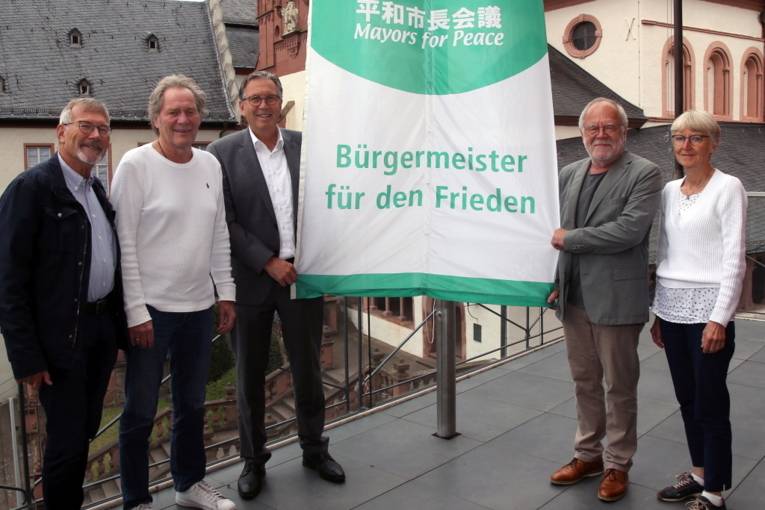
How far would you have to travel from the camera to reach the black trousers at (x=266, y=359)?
337 cm

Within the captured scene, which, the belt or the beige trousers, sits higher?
the belt

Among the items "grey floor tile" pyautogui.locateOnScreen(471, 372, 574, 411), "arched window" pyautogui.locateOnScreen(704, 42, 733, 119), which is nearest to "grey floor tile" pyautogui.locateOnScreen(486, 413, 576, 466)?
"grey floor tile" pyautogui.locateOnScreen(471, 372, 574, 411)

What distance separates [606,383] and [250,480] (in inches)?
65.3

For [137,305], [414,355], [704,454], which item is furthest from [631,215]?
[414,355]

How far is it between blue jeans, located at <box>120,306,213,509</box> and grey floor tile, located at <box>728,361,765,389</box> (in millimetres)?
3958

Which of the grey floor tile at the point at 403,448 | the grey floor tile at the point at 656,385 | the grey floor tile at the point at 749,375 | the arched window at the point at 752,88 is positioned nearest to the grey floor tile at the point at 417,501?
the grey floor tile at the point at 403,448

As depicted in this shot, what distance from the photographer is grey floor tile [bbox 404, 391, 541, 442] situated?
14.1 feet

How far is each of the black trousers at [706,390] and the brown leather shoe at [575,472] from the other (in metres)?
0.52

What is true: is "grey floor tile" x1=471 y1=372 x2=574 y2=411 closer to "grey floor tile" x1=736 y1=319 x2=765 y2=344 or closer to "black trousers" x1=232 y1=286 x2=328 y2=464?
"black trousers" x1=232 y1=286 x2=328 y2=464

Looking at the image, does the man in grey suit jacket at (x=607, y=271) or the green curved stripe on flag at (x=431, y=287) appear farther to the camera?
the green curved stripe on flag at (x=431, y=287)

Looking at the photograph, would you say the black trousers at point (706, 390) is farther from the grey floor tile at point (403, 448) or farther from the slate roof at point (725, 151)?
the slate roof at point (725, 151)

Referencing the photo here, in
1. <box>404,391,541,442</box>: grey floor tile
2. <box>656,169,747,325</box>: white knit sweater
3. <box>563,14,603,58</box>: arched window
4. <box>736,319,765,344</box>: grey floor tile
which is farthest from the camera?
<box>563,14,603,58</box>: arched window

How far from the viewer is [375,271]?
11.1 feet

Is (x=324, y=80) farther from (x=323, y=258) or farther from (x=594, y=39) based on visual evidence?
(x=594, y=39)
